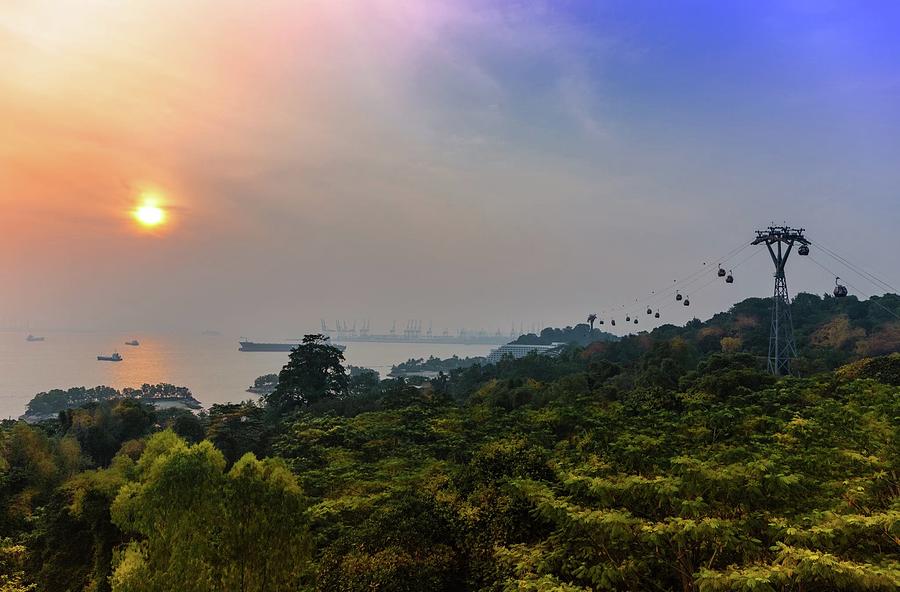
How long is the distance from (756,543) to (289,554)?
9.08 m

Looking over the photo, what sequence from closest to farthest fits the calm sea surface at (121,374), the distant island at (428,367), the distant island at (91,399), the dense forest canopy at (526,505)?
the dense forest canopy at (526,505) → the distant island at (91,399) → the calm sea surface at (121,374) → the distant island at (428,367)

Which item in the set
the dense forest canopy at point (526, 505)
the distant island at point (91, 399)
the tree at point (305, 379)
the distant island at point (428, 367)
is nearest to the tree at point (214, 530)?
the dense forest canopy at point (526, 505)

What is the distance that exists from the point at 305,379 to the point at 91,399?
54844 mm

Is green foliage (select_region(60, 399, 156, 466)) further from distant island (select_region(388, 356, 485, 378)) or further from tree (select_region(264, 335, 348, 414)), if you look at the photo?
distant island (select_region(388, 356, 485, 378))

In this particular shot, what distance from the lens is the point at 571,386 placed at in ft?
109

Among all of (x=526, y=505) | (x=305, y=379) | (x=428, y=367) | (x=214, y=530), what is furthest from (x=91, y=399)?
(x=428, y=367)

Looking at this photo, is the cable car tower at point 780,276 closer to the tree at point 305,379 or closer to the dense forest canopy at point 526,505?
the dense forest canopy at point 526,505

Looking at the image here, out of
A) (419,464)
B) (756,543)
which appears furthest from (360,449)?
(756,543)

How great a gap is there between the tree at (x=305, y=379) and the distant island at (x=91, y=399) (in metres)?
35.1

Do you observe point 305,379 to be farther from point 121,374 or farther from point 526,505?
point 121,374

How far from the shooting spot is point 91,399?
77.4m

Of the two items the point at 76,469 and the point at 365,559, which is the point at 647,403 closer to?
the point at 365,559

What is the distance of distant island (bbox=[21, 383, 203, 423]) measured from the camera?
73.2 meters

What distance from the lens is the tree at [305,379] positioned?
142ft
